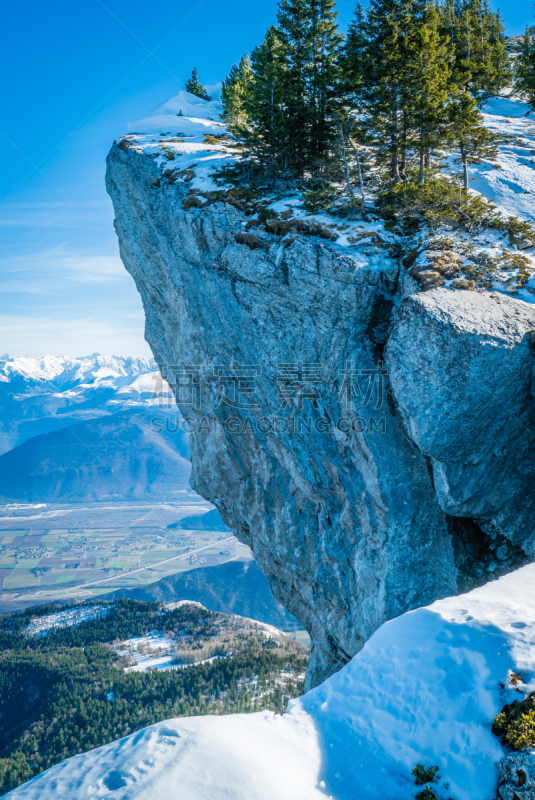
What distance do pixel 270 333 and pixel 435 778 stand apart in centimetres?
2022

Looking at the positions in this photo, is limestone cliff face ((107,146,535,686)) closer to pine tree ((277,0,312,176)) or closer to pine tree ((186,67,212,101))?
pine tree ((277,0,312,176))

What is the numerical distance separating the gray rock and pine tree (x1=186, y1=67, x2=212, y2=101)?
8998 cm

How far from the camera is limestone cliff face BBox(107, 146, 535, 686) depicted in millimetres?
17484

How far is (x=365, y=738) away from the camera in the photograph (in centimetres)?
995

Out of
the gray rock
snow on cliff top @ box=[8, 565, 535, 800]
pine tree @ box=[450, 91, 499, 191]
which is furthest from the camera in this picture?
pine tree @ box=[450, 91, 499, 191]

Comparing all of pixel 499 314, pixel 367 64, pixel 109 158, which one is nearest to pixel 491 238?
pixel 499 314

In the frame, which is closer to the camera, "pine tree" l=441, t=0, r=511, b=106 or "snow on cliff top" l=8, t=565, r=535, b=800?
"snow on cliff top" l=8, t=565, r=535, b=800

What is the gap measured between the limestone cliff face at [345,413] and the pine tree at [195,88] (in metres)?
51.6

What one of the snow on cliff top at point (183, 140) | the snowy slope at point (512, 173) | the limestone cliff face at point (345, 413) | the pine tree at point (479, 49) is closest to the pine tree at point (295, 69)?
the snow on cliff top at point (183, 140)

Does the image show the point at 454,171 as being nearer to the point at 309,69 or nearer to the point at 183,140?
the point at 309,69

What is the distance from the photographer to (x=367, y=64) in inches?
1056

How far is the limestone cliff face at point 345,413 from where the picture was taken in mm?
17484

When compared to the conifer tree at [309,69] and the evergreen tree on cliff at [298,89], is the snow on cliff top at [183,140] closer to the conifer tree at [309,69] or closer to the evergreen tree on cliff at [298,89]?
the evergreen tree on cliff at [298,89]

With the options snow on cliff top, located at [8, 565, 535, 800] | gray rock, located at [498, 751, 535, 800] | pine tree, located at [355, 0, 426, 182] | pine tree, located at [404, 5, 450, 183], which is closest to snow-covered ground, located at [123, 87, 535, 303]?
pine tree, located at [404, 5, 450, 183]
